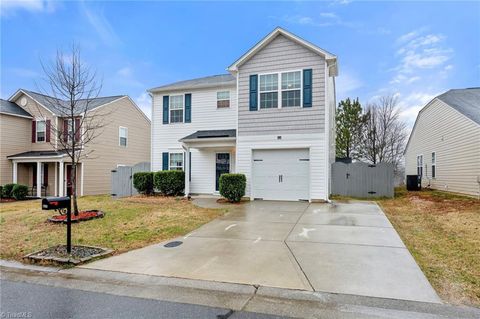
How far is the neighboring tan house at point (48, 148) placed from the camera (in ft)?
65.9

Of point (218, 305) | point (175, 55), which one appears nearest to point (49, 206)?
point (218, 305)

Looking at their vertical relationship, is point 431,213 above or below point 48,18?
below

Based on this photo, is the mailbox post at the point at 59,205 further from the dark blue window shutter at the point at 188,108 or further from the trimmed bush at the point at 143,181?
the dark blue window shutter at the point at 188,108

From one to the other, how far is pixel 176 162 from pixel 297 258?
1223 centimetres

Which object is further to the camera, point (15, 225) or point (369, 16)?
point (369, 16)

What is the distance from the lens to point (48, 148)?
20984 mm

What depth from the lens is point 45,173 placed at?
21312 millimetres

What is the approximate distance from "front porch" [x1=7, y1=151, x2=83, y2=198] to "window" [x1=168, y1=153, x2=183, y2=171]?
7964mm

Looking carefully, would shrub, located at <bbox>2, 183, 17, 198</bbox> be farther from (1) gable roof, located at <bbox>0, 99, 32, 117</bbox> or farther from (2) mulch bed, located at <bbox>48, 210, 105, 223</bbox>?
(2) mulch bed, located at <bbox>48, 210, 105, 223</bbox>

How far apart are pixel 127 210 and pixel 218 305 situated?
8038 millimetres

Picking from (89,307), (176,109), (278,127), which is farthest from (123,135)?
(89,307)

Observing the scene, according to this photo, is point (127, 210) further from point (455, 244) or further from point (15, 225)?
point (455, 244)

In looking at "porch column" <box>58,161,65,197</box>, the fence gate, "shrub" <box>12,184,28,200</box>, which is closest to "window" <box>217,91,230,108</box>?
the fence gate

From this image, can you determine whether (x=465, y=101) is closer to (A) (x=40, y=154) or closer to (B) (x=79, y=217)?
(B) (x=79, y=217)
